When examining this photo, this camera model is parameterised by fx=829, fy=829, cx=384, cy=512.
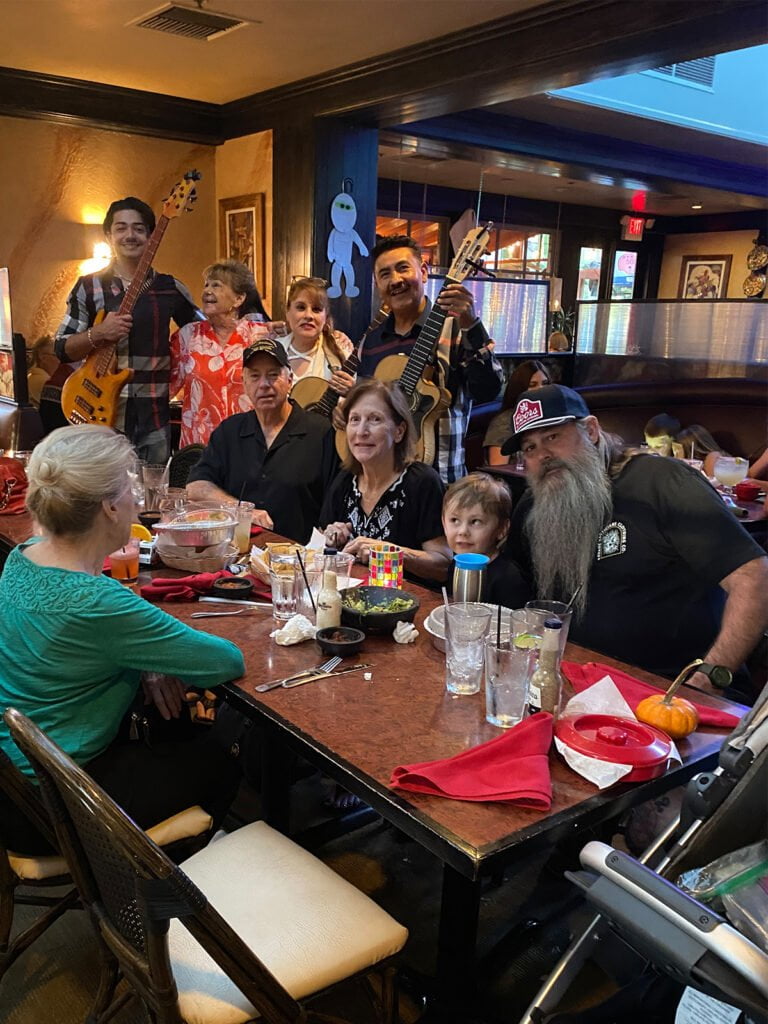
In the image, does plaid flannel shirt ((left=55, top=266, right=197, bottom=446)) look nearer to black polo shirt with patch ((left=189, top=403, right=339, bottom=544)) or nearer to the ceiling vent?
the ceiling vent

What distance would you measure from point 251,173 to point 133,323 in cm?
183

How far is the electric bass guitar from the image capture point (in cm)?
342

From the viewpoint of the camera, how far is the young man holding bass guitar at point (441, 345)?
3.54 metres

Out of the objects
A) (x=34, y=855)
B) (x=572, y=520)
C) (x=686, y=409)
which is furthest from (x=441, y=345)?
(x=686, y=409)

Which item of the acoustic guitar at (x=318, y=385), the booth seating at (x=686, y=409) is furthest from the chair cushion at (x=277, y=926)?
the booth seating at (x=686, y=409)

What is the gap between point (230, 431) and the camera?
3244 millimetres

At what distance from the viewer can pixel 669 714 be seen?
4.98ft

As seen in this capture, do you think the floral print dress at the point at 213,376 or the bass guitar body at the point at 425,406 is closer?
the bass guitar body at the point at 425,406

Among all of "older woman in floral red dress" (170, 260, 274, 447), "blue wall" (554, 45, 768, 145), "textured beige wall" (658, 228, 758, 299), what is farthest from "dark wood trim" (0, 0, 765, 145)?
"textured beige wall" (658, 228, 758, 299)

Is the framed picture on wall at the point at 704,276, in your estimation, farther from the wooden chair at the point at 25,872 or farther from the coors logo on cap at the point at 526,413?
the wooden chair at the point at 25,872

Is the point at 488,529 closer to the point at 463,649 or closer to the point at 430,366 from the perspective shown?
the point at 463,649

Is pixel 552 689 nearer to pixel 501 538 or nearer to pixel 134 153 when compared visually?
pixel 501 538

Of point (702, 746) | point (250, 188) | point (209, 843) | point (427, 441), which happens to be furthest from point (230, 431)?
point (250, 188)

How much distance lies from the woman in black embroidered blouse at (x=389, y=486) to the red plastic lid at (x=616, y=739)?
3.64ft
